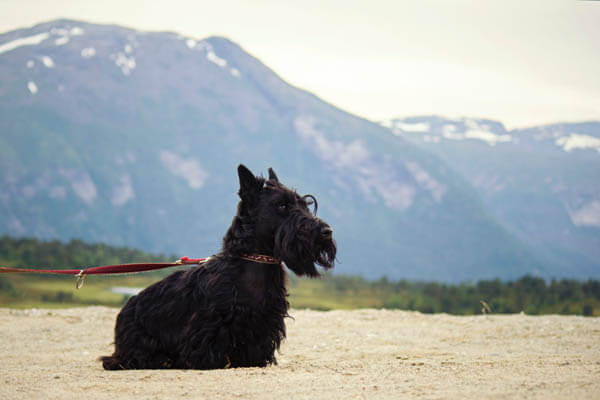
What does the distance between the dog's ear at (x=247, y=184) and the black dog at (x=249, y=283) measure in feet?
0.04

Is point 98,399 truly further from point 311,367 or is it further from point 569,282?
point 569,282

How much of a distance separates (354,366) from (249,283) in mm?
1783

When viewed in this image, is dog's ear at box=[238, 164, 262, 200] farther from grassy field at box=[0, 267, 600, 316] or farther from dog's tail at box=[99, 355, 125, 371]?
grassy field at box=[0, 267, 600, 316]

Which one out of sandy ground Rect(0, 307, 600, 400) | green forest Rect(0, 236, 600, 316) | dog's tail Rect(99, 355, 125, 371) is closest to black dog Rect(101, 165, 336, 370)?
sandy ground Rect(0, 307, 600, 400)

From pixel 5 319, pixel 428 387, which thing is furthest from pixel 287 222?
pixel 5 319

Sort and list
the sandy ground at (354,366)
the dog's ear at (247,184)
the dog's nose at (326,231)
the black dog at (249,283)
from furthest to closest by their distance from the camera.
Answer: the dog's ear at (247,184) → the black dog at (249,283) → the dog's nose at (326,231) → the sandy ground at (354,366)

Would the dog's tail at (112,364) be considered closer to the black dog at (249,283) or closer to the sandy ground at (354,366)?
the sandy ground at (354,366)

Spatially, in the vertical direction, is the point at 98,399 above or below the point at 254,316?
below

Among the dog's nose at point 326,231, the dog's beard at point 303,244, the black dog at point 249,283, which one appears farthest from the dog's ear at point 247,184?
the dog's nose at point 326,231

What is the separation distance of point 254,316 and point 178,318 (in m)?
0.96

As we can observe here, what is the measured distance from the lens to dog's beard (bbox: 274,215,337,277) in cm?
741

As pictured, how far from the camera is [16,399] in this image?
6.39 metres

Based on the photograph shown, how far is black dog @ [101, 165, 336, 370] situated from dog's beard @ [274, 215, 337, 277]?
0.04 ft

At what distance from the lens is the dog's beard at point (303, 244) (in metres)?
7.41
